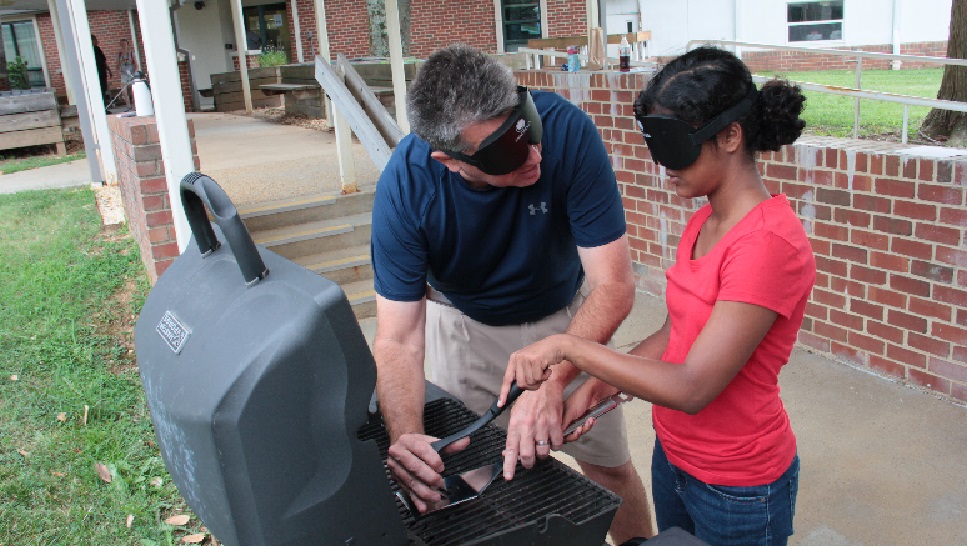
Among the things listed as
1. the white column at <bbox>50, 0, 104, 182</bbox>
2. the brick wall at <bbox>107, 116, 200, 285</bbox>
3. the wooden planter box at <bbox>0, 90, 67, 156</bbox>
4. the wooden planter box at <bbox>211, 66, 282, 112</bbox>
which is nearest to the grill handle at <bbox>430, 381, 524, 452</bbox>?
the brick wall at <bbox>107, 116, 200, 285</bbox>

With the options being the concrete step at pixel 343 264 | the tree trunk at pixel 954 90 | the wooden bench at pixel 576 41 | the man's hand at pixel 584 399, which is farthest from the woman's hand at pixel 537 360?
the wooden bench at pixel 576 41

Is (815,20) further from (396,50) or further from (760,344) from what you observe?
(760,344)

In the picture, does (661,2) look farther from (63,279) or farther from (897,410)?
(897,410)

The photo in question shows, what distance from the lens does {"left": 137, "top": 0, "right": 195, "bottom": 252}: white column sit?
4750mm

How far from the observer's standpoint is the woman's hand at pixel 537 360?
1673 mm

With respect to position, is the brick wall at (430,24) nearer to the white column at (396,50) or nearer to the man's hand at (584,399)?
the white column at (396,50)

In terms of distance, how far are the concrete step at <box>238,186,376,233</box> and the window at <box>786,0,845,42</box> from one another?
703 inches

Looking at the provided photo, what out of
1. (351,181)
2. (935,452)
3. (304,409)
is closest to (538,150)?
(304,409)

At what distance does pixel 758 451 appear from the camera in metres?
1.87

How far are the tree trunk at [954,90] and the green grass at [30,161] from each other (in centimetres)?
1459

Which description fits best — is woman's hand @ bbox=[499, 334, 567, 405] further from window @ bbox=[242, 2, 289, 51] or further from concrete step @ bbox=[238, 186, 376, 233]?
window @ bbox=[242, 2, 289, 51]

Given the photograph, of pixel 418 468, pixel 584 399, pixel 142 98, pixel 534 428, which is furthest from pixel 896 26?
pixel 418 468

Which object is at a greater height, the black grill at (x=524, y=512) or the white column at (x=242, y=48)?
the white column at (x=242, y=48)

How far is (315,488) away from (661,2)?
23.4m
